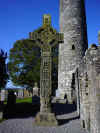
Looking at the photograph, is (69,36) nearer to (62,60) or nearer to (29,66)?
(62,60)

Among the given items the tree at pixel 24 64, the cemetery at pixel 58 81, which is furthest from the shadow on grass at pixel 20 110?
the tree at pixel 24 64

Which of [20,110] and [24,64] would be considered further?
[24,64]

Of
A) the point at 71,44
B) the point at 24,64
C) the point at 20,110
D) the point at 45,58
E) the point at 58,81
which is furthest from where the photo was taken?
the point at 24,64

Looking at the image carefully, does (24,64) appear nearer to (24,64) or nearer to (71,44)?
(24,64)

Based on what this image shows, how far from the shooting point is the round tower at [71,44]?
559 inches

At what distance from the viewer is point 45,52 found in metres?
6.23

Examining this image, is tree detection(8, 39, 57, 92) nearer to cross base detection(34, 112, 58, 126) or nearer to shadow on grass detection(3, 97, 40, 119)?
shadow on grass detection(3, 97, 40, 119)

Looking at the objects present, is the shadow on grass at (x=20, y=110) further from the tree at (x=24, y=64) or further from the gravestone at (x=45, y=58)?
the tree at (x=24, y=64)

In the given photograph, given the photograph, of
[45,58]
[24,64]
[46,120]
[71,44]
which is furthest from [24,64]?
[46,120]

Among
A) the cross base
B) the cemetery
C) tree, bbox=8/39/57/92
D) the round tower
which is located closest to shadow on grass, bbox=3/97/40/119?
the cemetery

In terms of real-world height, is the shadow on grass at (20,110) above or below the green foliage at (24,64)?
A: below

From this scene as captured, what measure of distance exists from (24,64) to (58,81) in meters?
9.87

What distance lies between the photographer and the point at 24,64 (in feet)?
76.5

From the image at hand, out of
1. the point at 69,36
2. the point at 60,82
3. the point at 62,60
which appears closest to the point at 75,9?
the point at 69,36
